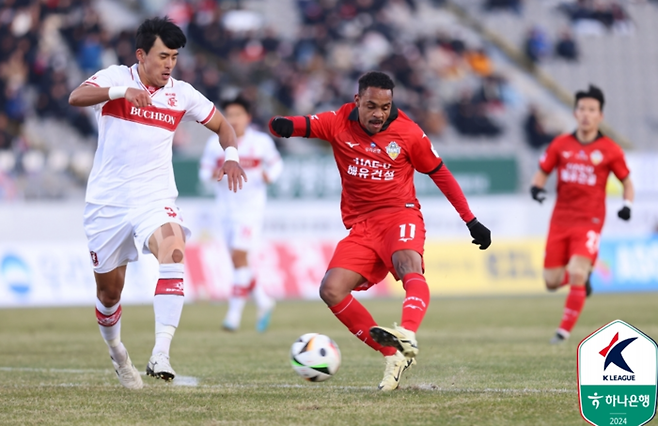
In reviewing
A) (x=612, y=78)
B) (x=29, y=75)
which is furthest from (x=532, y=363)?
(x=612, y=78)

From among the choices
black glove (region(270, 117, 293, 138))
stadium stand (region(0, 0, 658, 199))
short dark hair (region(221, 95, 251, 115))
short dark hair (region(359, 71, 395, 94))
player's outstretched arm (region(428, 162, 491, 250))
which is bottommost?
player's outstretched arm (region(428, 162, 491, 250))

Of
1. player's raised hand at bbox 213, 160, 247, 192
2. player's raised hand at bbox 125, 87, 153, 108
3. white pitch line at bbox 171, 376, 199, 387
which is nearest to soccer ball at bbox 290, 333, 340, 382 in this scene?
white pitch line at bbox 171, 376, 199, 387

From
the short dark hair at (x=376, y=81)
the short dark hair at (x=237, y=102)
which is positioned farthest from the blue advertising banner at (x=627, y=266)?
the short dark hair at (x=376, y=81)

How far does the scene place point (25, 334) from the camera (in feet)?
43.0

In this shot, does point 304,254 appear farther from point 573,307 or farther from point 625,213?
point 625,213

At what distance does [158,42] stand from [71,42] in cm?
1899

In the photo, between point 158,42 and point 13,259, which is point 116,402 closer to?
point 158,42

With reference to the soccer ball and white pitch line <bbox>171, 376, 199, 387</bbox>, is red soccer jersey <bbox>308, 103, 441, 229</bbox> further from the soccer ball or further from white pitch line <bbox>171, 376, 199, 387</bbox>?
white pitch line <bbox>171, 376, 199, 387</bbox>

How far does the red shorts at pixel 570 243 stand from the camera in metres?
11.7

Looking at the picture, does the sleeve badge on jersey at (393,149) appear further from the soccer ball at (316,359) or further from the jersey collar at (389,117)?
the soccer ball at (316,359)

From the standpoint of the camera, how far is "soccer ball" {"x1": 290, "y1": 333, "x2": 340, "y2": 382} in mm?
6625

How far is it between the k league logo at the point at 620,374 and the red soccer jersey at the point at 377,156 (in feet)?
8.80

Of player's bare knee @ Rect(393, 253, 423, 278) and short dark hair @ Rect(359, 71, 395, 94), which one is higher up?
short dark hair @ Rect(359, 71, 395, 94)

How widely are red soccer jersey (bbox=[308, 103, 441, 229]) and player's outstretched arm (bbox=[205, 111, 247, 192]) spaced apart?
597 millimetres
